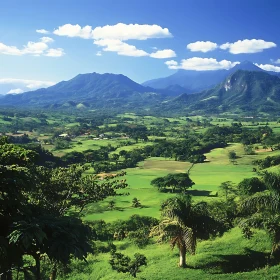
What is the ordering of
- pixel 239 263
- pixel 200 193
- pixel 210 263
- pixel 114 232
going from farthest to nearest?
pixel 200 193, pixel 114 232, pixel 210 263, pixel 239 263

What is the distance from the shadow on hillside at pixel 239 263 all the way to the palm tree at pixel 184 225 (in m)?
1.92

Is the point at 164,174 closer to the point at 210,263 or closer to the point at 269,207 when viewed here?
the point at 210,263

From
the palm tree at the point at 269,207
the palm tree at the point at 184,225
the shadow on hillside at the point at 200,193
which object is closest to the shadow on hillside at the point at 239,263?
the palm tree at the point at 269,207

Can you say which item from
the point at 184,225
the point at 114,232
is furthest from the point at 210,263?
the point at 114,232

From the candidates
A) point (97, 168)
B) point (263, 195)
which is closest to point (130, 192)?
point (97, 168)

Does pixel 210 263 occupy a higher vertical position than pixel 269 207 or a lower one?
lower

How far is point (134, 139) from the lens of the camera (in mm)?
171625

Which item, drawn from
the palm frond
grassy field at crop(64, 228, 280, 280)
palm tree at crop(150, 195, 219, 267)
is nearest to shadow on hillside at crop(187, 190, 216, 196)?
grassy field at crop(64, 228, 280, 280)

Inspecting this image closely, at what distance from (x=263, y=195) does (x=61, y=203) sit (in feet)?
43.2

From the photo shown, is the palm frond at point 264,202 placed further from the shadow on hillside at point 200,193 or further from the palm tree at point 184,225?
the shadow on hillside at point 200,193

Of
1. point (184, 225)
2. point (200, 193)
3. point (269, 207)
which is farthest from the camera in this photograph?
point (200, 193)

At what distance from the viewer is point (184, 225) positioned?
949 inches

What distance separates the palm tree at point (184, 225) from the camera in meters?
23.6

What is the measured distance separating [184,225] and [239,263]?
4.70 metres
